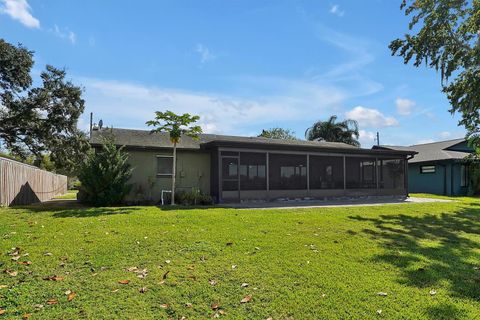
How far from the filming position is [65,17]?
10453mm

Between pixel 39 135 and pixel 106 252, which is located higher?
pixel 39 135

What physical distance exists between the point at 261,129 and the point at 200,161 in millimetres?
33260

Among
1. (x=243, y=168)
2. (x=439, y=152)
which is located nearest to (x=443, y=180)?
(x=439, y=152)

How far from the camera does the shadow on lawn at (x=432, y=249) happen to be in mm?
4875

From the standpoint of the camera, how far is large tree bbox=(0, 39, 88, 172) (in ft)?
63.8

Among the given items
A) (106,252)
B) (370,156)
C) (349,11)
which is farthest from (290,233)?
(370,156)

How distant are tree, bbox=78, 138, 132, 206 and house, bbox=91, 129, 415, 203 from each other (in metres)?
1.37

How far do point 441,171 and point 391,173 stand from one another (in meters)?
5.60

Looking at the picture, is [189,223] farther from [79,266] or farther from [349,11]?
[349,11]

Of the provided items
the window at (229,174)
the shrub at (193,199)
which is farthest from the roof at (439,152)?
the shrub at (193,199)

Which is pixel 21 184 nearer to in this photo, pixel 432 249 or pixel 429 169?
pixel 432 249

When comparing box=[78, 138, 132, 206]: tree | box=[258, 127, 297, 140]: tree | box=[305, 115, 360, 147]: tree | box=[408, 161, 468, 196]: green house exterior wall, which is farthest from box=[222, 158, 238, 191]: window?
box=[258, 127, 297, 140]: tree

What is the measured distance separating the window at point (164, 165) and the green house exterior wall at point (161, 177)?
14cm

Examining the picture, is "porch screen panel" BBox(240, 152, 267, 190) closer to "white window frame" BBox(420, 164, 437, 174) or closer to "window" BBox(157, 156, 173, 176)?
"window" BBox(157, 156, 173, 176)
